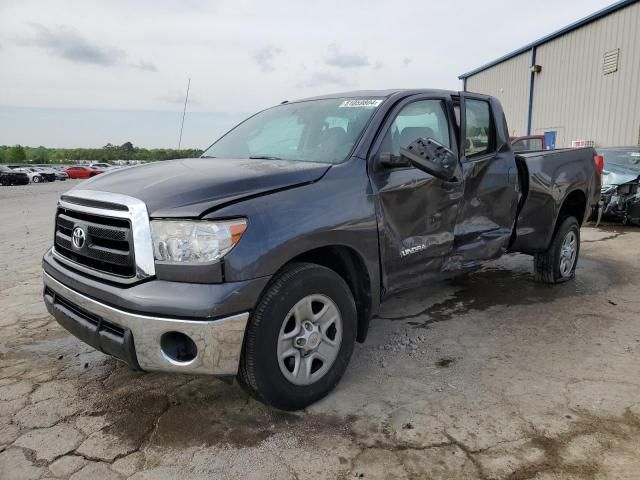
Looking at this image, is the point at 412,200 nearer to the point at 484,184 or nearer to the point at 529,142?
the point at 484,184

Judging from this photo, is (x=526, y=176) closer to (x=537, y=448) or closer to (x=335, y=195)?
(x=335, y=195)

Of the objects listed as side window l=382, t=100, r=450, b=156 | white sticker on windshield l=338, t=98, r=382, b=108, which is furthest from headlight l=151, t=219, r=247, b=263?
white sticker on windshield l=338, t=98, r=382, b=108

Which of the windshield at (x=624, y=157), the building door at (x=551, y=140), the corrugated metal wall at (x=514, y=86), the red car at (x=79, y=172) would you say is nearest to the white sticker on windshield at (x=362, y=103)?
the windshield at (x=624, y=157)

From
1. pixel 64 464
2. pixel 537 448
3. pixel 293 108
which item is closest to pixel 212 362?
pixel 64 464

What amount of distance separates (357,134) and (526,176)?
6.78 feet

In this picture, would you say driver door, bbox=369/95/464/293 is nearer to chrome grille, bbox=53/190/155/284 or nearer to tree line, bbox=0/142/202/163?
chrome grille, bbox=53/190/155/284

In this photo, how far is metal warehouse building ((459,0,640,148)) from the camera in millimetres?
15125

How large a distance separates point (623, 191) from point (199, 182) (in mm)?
8988

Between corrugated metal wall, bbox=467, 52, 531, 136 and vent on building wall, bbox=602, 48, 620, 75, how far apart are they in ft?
15.3

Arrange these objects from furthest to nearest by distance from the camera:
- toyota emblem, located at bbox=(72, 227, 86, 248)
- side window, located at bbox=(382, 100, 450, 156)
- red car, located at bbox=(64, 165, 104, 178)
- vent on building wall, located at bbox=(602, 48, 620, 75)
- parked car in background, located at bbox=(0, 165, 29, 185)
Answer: red car, located at bbox=(64, 165, 104, 178), parked car in background, located at bbox=(0, 165, 29, 185), vent on building wall, located at bbox=(602, 48, 620, 75), side window, located at bbox=(382, 100, 450, 156), toyota emblem, located at bbox=(72, 227, 86, 248)

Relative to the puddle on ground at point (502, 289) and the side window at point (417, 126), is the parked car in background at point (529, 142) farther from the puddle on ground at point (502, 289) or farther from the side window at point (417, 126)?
the side window at point (417, 126)

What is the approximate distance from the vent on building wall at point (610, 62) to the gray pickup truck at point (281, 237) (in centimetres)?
1468

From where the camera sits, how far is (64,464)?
7.74ft

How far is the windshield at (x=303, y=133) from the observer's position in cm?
324
